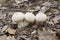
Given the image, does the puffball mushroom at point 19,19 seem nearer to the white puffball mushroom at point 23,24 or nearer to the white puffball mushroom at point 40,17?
the white puffball mushroom at point 23,24

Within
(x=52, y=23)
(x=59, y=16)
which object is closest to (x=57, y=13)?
(x=59, y=16)

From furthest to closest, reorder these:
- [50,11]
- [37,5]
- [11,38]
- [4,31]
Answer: [37,5], [50,11], [4,31], [11,38]

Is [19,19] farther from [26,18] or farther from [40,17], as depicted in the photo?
[40,17]

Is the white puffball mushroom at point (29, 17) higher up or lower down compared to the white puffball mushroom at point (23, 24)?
higher up

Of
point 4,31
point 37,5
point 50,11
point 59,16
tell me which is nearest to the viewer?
point 4,31

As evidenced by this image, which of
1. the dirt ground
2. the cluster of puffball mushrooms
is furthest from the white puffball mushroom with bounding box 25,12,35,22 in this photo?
the dirt ground

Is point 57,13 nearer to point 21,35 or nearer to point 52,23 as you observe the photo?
point 52,23

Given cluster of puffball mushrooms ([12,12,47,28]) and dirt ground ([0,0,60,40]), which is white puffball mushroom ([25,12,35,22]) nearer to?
cluster of puffball mushrooms ([12,12,47,28])

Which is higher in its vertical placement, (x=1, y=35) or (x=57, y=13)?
(x=57, y=13)

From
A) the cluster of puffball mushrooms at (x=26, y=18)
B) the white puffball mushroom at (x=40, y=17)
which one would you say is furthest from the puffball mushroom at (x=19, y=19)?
the white puffball mushroom at (x=40, y=17)
